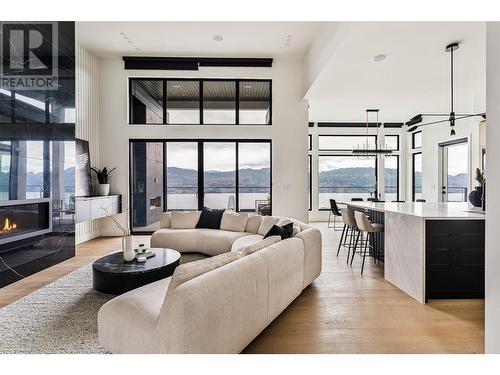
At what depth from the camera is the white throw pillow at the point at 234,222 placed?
4.50 metres

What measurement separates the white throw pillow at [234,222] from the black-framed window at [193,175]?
1838 millimetres

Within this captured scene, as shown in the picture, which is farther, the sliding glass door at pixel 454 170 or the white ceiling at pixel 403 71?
the sliding glass door at pixel 454 170

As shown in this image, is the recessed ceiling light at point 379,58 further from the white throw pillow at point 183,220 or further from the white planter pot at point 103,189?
the white planter pot at point 103,189

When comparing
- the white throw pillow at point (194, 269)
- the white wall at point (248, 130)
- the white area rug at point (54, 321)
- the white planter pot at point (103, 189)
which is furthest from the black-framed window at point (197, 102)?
the white throw pillow at point (194, 269)

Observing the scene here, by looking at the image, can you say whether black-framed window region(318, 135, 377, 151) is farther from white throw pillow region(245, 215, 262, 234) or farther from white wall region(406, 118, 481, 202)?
white throw pillow region(245, 215, 262, 234)

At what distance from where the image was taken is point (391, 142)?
29.8ft

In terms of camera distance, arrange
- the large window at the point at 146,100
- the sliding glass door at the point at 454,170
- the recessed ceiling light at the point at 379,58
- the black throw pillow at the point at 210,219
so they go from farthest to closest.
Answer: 1. the sliding glass door at the point at 454,170
2. the large window at the point at 146,100
3. the black throw pillow at the point at 210,219
4. the recessed ceiling light at the point at 379,58

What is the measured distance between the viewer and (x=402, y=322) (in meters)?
2.34

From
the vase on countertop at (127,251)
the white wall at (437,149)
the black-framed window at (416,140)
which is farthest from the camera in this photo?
the black-framed window at (416,140)

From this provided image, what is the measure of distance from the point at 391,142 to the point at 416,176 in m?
1.43

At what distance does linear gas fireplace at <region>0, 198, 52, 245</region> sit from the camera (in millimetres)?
3412

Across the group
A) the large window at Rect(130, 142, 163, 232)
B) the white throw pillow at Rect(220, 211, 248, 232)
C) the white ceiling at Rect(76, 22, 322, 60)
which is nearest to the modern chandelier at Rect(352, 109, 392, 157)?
the white ceiling at Rect(76, 22, 322, 60)

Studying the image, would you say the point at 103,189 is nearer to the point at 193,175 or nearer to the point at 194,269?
the point at 193,175
